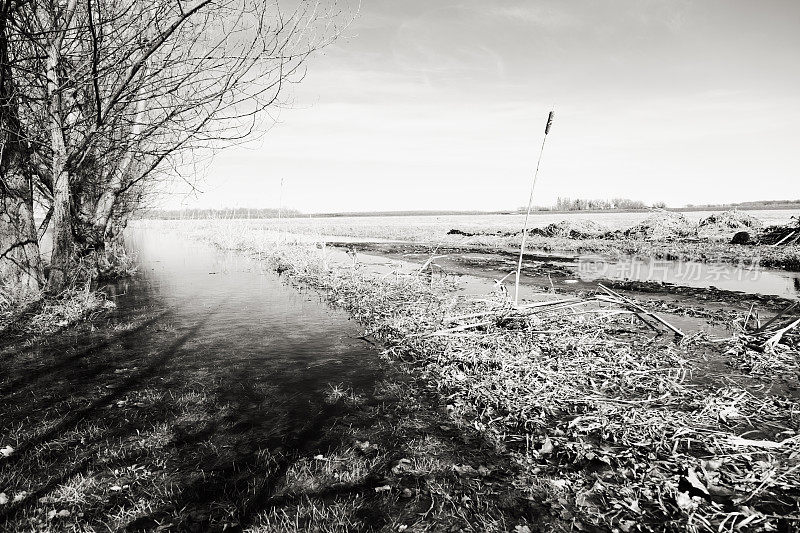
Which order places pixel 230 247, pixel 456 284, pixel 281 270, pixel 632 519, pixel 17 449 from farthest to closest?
pixel 230 247 < pixel 281 270 < pixel 456 284 < pixel 17 449 < pixel 632 519

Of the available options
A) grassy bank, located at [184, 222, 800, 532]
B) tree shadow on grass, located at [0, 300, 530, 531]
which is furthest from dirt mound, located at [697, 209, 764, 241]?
tree shadow on grass, located at [0, 300, 530, 531]

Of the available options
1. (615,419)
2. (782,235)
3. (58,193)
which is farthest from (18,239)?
(782,235)

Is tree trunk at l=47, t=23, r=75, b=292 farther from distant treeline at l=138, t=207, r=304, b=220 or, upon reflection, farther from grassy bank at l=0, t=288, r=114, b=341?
distant treeline at l=138, t=207, r=304, b=220

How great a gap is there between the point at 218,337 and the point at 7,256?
442 centimetres

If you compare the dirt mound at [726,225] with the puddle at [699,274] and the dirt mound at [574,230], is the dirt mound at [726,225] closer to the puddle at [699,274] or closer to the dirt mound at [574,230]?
the dirt mound at [574,230]

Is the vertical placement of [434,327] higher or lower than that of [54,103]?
lower

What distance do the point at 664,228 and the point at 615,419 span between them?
29978 millimetres

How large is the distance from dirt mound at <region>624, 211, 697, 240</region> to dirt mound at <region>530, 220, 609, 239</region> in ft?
8.90

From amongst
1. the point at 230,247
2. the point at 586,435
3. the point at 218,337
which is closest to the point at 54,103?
the point at 218,337

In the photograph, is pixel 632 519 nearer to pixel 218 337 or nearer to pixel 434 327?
pixel 434 327

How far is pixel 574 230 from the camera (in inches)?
1315

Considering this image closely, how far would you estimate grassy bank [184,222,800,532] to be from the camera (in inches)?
118

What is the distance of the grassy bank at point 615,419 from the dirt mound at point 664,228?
25.0 metres

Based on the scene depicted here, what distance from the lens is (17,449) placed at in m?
3.64
